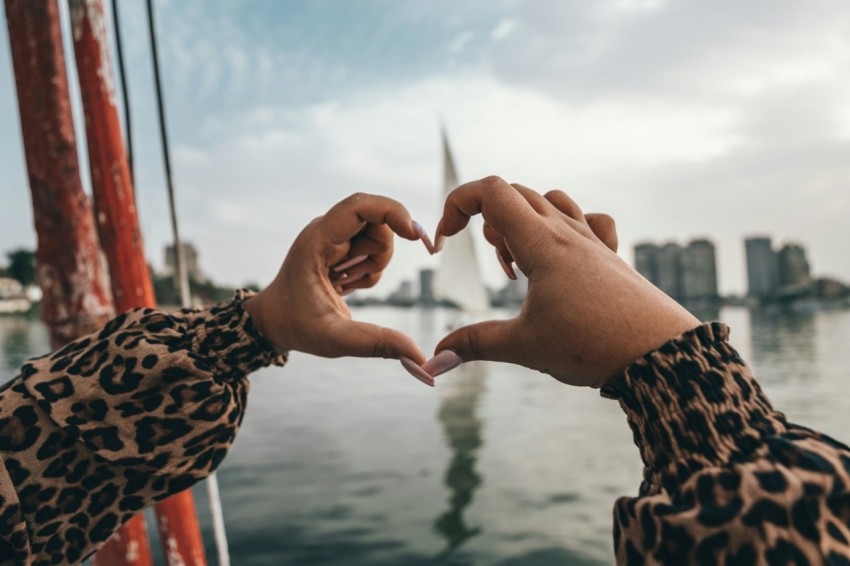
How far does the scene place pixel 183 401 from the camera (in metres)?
1.24

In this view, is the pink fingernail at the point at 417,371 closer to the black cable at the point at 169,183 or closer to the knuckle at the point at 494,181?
the knuckle at the point at 494,181

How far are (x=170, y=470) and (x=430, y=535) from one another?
635 centimetres

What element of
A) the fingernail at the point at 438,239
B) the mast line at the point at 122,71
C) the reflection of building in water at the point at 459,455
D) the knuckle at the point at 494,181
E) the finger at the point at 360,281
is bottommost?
the reflection of building in water at the point at 459,455

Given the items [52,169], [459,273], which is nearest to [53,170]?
[52,169]

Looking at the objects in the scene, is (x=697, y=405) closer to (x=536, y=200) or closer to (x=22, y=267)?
(x=536, y=200)

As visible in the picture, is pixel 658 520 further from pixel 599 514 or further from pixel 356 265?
pixel 599 514

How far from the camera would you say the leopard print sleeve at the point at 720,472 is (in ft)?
2.35

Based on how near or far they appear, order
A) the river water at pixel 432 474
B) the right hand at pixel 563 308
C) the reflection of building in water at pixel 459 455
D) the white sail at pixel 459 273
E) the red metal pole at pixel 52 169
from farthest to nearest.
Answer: the white sail at pixel 459 273
the reflection of building in water at pixel 459 455
the river water at pixel 432 474
the red metal pole at pixel 52 169
the right hand at pixel 563 308

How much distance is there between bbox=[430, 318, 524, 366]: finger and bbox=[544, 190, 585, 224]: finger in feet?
1.08

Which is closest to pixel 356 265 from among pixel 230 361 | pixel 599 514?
pixel 230 361

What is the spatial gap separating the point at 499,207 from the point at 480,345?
27 cm

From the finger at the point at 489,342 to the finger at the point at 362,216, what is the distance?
0.28 m

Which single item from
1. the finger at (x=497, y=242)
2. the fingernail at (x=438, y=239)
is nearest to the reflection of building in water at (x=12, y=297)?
the fingernail at (x=438, y=239)

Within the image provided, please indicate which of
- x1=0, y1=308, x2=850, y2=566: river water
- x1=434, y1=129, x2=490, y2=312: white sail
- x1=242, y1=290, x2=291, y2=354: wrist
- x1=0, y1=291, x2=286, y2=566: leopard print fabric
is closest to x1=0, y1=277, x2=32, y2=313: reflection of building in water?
x1=434, y1=129, x2=490, y2=312: white sail
